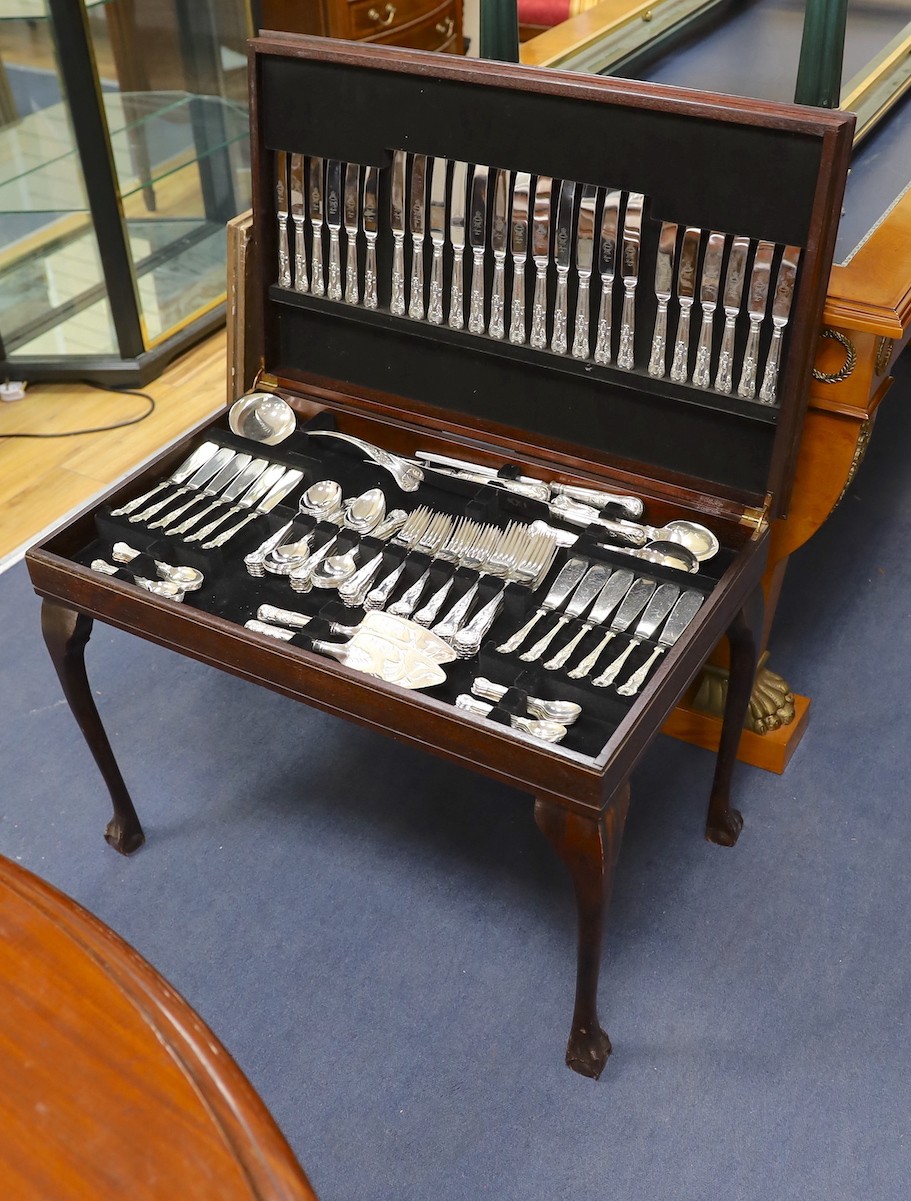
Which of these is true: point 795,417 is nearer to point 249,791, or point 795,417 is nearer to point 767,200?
point 767,200

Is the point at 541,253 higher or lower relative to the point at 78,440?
higher

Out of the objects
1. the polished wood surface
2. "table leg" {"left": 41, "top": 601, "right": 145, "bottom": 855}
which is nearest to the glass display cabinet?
"table leg" {"left": 41, "top": 601, "right": 145, "bottom": 855}

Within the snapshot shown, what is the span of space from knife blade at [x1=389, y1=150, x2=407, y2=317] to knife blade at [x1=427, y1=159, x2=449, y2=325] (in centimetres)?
5

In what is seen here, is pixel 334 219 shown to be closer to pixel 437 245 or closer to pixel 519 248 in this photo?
pixel 437 245

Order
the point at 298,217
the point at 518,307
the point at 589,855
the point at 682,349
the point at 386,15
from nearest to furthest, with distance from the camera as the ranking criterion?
the point at 589,855, the point at 682,349, the point at 518,307, the point at 298,217, the point at 386,15

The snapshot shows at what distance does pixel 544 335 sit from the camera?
169 centimetres

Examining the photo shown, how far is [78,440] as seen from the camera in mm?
3049

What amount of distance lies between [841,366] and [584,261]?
39cm

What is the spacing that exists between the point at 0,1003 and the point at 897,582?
7.00 feet

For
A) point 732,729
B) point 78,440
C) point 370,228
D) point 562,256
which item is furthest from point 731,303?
point 78,440

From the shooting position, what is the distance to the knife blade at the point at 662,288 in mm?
1521

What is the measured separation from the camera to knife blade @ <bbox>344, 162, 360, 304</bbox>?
173 centimetres

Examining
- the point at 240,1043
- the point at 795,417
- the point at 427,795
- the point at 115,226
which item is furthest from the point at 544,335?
the point at 115,226

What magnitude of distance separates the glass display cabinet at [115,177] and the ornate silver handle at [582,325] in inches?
71.3
